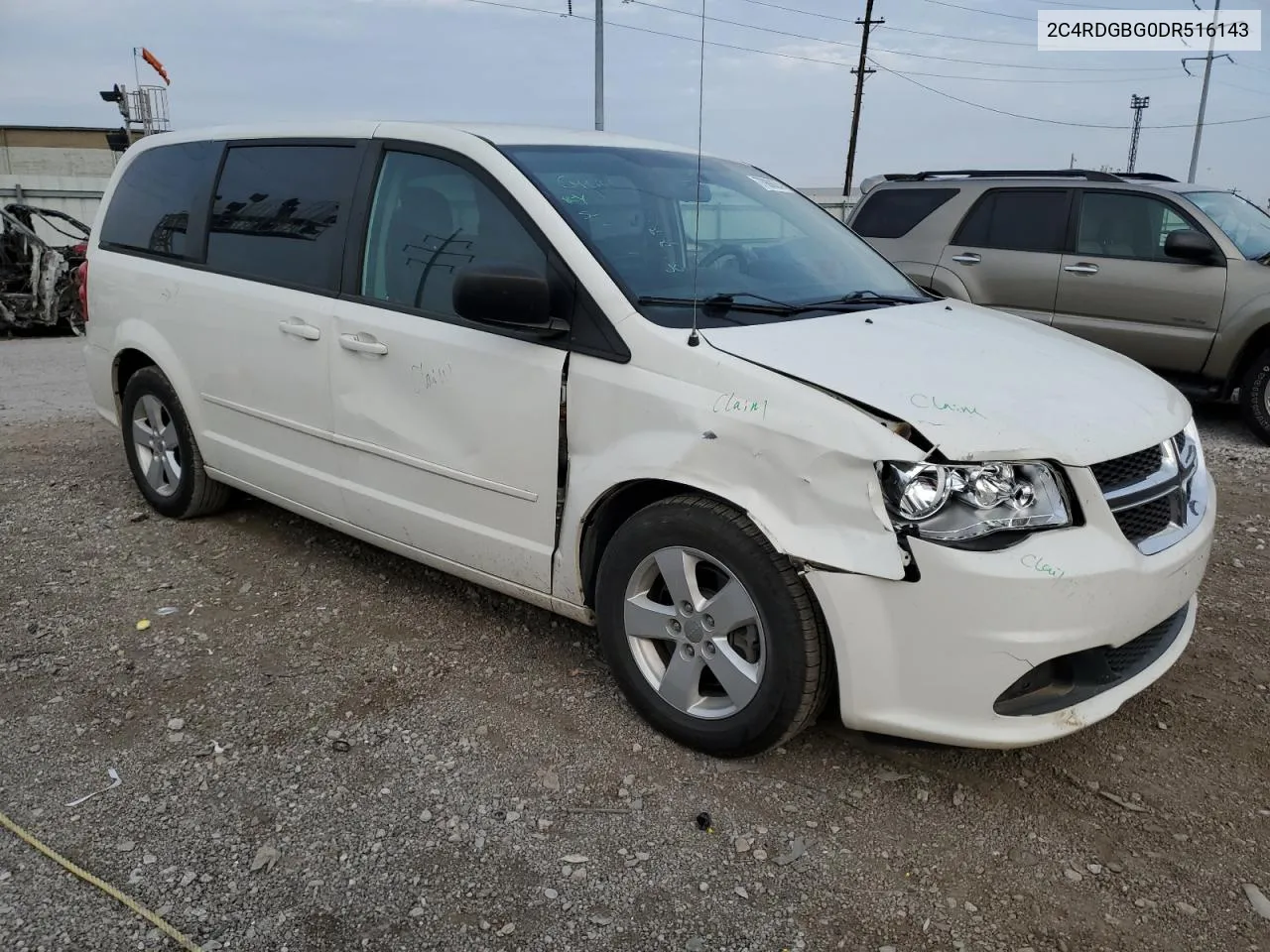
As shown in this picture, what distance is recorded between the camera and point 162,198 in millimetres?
4770

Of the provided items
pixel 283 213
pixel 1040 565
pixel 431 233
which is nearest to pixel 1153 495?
pixel 1040 565

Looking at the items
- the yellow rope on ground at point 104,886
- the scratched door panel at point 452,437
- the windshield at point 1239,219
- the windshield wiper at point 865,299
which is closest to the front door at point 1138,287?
the windshield at point 1239,219

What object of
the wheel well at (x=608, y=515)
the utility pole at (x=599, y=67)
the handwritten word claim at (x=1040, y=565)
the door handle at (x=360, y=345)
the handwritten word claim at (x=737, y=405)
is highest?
the utility pole at (x=599, y=67)

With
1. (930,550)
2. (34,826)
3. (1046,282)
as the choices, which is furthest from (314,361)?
(1046,282)

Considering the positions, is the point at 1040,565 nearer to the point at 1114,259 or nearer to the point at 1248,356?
the point at 1248,356

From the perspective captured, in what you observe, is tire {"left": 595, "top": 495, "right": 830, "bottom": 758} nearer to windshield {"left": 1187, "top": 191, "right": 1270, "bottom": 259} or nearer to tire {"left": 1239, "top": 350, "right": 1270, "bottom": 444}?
tire {"left": 1239, "top": 350, "right": 1270, "bottom": 444}

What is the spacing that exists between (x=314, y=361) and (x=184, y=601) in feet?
3.84

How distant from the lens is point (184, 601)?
4152 mm

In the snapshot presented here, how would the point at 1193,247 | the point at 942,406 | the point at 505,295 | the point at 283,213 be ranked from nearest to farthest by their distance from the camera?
the point at 942,406 → the point at 505,295 → the point at 283,213 → the point at 1193,247

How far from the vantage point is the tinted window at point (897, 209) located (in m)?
8.41

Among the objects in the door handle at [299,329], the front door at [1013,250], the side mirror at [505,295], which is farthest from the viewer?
the front door at [1013,250]

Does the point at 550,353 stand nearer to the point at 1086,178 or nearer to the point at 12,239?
the point at 1086,178

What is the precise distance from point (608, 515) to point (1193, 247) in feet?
18.9

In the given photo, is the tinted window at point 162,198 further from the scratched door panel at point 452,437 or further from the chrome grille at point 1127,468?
the chrome grille at point 1127,468
